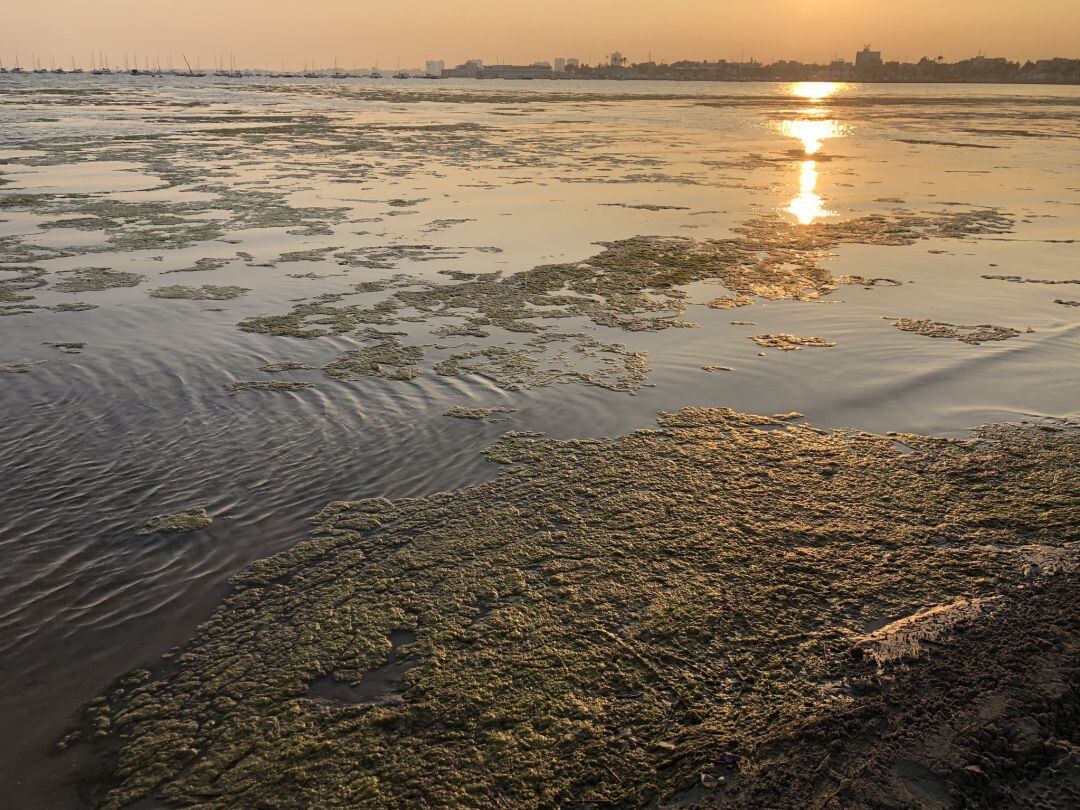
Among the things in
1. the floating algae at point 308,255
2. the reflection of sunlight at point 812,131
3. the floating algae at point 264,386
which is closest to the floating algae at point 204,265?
the floating algae at point 308,255

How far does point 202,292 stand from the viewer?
952 cm

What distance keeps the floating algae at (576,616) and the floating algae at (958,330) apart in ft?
9.22

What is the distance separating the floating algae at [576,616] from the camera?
2.89 meters

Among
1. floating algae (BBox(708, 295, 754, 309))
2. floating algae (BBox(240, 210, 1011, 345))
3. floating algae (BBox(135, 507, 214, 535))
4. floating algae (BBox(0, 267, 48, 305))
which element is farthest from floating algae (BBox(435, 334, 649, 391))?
floating algae (BBox(0, 267, 48, 305))

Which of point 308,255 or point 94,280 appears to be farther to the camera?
point 308,255

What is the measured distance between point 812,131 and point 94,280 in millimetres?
39958

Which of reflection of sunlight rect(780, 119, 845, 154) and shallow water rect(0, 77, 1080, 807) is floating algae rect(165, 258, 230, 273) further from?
reflection of sunlight rect(780, 119, 845, 154)

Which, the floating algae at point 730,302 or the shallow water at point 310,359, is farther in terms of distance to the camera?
the floating algae at point 730,302

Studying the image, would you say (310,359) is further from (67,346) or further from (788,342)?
(788,342)

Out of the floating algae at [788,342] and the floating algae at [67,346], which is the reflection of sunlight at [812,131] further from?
the floating algae at [67,346]

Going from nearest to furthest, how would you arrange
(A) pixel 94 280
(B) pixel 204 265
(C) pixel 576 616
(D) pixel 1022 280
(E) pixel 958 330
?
(C) pixel 576 616 → (E) pixel 958 330 → (A) pixel 94 280 → (D) pixel 1022 280 → (B) pixel 204 265

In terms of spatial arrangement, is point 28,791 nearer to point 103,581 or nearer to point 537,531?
point 103,581

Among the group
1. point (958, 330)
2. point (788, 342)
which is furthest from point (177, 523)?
point (958, 330)

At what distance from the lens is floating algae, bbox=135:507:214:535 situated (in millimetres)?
4531
